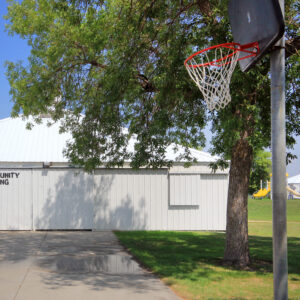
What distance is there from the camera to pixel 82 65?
494 inches

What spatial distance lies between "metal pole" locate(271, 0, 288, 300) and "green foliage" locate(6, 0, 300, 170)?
298 centimetres

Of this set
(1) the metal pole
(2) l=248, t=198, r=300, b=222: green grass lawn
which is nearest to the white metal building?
(2) l=248, t=198, r=300, b=222: green grass lawn

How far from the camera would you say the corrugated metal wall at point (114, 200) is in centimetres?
1777

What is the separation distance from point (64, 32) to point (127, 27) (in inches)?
100

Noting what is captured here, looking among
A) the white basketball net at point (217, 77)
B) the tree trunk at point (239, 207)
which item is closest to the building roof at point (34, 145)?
the tree trunk at point (239, 207)

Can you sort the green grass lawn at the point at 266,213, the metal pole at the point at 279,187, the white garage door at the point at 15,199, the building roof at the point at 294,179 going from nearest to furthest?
the metal pole at the point at 279,187 < the white garage door at the point at 15,199 < the green grass lawn at the point at 266,213 < the building roof at the point at 294,179

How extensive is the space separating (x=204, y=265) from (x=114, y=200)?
27.4 feet

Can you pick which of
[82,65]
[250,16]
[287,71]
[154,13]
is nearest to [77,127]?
[82,65]

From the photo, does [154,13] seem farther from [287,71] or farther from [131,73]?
[287,71]

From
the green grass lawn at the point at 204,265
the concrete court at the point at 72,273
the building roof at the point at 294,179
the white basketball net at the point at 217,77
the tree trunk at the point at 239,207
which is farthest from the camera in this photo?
the building roof at the point at 294,179

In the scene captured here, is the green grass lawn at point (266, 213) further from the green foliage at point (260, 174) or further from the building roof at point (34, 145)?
the green foliage at point (260, 174)

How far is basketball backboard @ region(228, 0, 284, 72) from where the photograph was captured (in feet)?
18.1

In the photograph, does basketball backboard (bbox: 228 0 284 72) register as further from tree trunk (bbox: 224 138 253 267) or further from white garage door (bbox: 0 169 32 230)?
white garage door (bbox: 0 169 32 230)

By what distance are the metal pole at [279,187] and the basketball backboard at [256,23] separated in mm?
463
